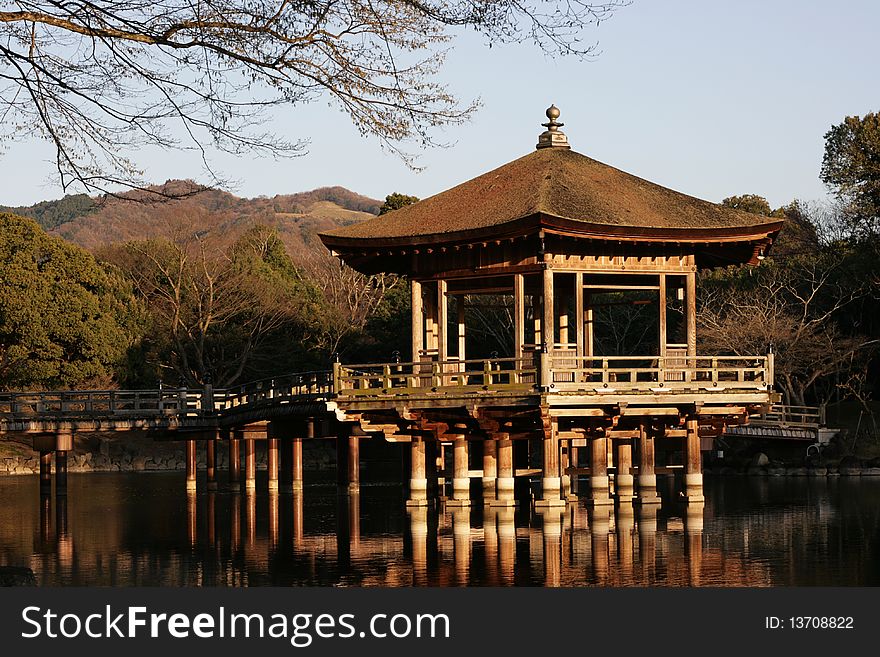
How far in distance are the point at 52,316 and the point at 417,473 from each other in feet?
87.6

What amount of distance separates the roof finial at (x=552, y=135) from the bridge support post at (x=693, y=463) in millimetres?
8195

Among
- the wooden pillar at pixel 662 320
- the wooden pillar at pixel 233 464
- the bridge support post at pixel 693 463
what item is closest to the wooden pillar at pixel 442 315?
the wooden pillar at pixel 662 320

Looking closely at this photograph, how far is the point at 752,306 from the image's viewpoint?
179ft

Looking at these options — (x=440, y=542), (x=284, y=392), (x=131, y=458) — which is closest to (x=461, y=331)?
(x=284, y=392)

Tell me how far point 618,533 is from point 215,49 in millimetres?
14083

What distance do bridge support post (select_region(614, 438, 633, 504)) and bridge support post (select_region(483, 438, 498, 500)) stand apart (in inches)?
121

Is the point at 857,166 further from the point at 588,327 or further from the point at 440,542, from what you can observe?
the point at 440,542

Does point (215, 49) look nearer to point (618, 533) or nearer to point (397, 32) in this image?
point (397, 32)

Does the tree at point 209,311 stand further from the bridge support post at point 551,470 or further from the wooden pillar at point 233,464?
the bridge support post at point 551,470

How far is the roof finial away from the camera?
1415 inches

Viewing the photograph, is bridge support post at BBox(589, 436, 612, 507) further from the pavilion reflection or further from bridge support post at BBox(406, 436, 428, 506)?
bridge support post at BBox(406, 436, 428, 506)

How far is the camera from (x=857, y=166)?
5962 cm

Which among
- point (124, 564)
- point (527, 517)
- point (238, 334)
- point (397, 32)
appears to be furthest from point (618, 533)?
point (238, 334)

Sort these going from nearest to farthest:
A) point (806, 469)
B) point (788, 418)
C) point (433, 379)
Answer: point (433, 379)
point (806, 469)
point (788, 418)
